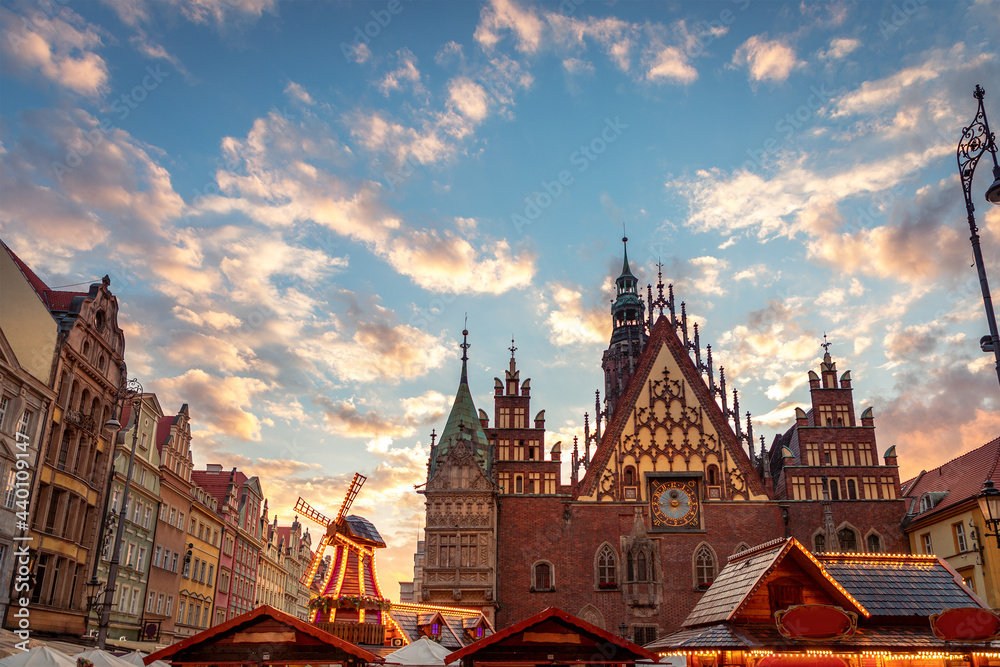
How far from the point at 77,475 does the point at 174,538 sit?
558 inches

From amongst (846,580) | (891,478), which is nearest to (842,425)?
(891,478)

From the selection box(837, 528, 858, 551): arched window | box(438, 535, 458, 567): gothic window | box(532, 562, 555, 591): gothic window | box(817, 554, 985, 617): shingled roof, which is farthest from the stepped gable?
box(817, 554, 985, 617): shingled roof

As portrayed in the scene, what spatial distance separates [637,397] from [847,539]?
1361 cm

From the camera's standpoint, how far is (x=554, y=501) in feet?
143

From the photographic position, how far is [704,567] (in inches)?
1657

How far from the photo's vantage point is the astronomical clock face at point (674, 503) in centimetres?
4325

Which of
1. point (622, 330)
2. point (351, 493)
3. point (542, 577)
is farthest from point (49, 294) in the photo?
point (622, 330)

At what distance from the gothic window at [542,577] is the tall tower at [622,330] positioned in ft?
102

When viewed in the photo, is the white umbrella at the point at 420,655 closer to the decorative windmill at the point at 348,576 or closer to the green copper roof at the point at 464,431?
the decorative windmill at the point at 348,576

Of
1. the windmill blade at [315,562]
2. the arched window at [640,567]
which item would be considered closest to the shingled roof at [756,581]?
the windmill blade at [315,562]

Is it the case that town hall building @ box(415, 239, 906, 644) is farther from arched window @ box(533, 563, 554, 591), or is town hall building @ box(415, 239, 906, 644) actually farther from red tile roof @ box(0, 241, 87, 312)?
red tile roof @ box(0, 241, 87, 312)

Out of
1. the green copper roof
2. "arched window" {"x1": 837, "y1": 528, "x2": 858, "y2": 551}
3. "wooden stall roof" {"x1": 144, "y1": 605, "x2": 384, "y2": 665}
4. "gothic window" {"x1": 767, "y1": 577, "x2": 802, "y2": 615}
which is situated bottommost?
"wooden stall roof" {"x1": 144, "y1": 605, "x2": 384, "y2": 665}

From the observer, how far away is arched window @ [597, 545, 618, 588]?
42.0 m

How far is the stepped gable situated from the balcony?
19.5m
